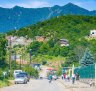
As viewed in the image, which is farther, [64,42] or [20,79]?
[64,42]

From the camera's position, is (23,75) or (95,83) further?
(23,75)

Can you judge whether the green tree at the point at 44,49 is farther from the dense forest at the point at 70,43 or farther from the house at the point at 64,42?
the house at the point at 64,42

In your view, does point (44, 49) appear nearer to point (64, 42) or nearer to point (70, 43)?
point (64, 42)

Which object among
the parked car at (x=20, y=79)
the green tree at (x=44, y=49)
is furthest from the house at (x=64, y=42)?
the parked car at (x=20, y=79)

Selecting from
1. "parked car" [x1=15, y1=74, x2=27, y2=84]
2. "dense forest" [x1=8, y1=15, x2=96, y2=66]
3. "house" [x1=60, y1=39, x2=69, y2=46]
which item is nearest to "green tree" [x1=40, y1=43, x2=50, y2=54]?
"dense forest" [x1=8, y1=15, x2=96, y2=66]

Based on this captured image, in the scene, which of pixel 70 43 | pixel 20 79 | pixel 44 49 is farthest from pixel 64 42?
pixel 20 79

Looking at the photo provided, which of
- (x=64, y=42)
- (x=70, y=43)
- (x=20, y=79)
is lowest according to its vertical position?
(x=20, y=79)

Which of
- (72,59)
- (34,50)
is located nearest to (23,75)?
(72,59)

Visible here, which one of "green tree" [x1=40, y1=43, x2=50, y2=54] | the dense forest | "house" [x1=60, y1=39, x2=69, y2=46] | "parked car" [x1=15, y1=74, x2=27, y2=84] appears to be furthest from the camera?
"green tree" [x1=40, y1=43, x2=50, y2=54]

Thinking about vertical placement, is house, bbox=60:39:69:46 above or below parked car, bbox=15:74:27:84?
above

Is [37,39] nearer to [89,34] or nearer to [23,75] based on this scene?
[89,34]

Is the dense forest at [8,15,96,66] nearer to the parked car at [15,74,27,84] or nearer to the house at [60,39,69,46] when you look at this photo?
the house at [60,39,69,46]

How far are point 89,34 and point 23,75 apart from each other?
132m

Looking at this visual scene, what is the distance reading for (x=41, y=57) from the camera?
171500mm
